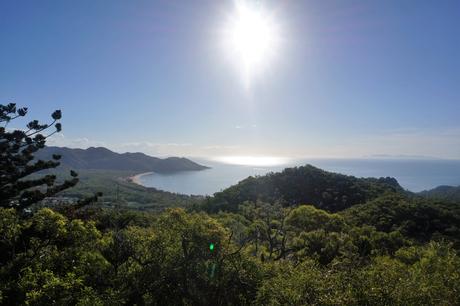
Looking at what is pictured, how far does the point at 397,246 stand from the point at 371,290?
2851cm

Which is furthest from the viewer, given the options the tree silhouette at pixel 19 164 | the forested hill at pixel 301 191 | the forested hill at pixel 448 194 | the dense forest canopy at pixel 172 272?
the forested hill at pixel 448 194

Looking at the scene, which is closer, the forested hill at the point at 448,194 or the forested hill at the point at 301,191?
the forested hill at the point at 301,191

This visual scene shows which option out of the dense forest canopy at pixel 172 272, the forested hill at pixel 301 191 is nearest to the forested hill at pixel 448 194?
the forested hill at pixel 301 191

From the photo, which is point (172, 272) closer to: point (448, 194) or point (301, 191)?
point (301, 191)

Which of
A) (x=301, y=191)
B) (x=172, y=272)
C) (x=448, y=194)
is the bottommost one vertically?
(x=448, y=194)

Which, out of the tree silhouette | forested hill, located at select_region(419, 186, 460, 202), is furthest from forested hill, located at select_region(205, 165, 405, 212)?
the tree silhouette

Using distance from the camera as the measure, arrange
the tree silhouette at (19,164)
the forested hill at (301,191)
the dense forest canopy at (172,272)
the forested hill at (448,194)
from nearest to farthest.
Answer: the dense forest canopy at (172,272)
the tree silhouette at (19,164)
the forested hill at (301,191)
the forested hill at (448,194)

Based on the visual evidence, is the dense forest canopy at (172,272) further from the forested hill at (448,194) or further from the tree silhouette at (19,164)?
the forested hill at (448,194)

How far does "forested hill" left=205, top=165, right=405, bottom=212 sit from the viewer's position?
210ft

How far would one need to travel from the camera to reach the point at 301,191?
231 ft

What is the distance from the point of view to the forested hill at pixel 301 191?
64000 mm

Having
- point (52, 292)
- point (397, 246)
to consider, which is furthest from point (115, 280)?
point (397, 246)

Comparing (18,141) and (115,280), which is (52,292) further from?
(18,141)

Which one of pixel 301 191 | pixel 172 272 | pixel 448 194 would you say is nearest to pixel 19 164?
pixel 172 272
